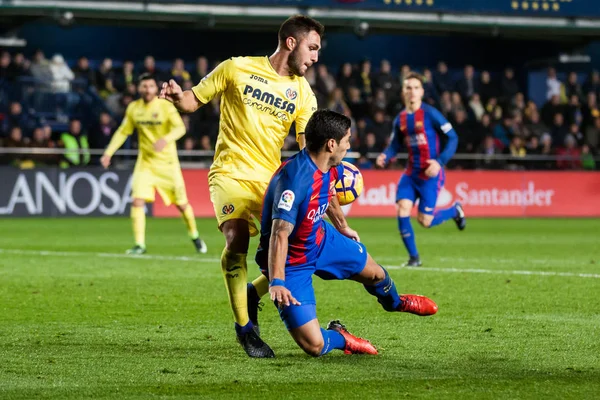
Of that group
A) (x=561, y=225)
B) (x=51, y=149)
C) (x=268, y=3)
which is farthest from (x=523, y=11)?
(x=51, y=149)

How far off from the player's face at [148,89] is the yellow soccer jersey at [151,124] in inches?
4.4

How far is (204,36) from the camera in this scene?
3128cm

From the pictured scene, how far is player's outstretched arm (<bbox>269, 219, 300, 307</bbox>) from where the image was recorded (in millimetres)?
5930

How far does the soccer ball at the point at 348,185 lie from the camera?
702 centimetres

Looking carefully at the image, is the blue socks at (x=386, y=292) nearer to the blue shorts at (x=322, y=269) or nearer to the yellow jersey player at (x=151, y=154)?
the blue shorts at (x=322, y=269)

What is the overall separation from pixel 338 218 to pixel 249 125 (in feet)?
2.73

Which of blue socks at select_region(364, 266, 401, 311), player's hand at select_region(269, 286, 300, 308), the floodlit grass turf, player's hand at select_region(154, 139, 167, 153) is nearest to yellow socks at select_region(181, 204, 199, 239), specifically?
the floodlit grass turf

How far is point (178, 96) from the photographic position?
265 inches

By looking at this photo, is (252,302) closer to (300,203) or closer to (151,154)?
(300,203)

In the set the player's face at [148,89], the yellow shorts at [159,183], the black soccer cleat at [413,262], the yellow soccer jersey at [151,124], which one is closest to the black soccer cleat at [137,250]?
the yellow shorts at [159,183]

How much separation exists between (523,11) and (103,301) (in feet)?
74.5

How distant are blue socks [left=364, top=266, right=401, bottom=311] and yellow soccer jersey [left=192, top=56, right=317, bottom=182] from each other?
37.0 inches

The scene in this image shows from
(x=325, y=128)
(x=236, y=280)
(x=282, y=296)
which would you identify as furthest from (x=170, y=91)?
(x=282, y=296)

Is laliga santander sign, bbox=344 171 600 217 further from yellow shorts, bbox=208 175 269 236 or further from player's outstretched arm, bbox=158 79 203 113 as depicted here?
player's outstretched arm, bbox=158 79 203 113
